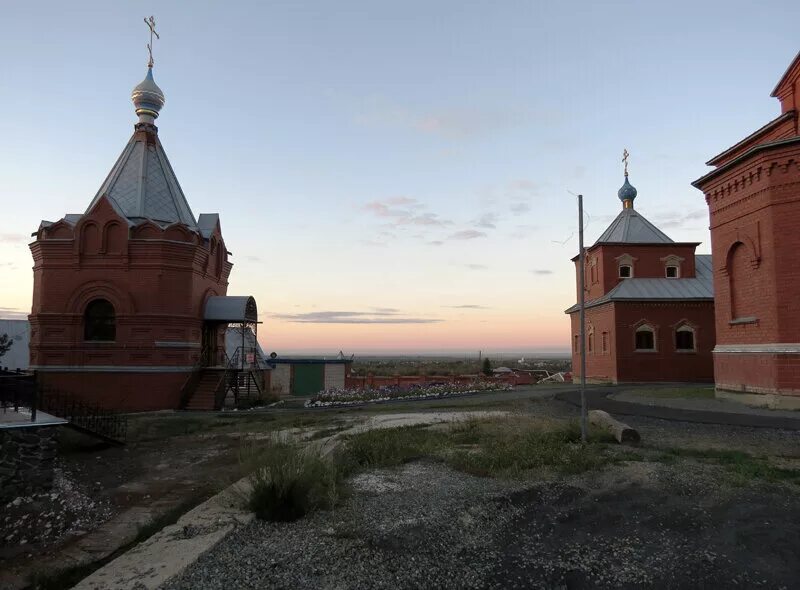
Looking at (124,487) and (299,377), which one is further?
(299,377)

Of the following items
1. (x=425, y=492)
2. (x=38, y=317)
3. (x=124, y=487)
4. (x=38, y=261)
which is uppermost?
(x=38, y=261)

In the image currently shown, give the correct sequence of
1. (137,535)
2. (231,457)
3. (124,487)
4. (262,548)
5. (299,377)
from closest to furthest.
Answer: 1. (262,548)
2. (137,535)
3. (124,487)
4. (231,457)
5. (299,377)

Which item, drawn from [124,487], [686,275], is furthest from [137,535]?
[686,275]

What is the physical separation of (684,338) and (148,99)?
26.6 m

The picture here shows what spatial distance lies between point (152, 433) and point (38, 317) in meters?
8.64

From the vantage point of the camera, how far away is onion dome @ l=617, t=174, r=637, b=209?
32.0 metres

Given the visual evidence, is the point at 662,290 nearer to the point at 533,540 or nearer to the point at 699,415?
the point at 699,415

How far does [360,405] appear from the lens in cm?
2141

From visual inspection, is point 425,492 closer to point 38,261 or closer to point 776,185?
point 776,185

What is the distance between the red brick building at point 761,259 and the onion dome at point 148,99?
21071 mm

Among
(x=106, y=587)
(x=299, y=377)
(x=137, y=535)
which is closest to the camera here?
(x=106, y=587)

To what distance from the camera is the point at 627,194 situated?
32.2m

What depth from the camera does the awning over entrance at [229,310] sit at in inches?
873

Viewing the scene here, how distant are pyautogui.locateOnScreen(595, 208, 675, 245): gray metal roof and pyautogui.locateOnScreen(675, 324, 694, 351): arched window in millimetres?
5126
